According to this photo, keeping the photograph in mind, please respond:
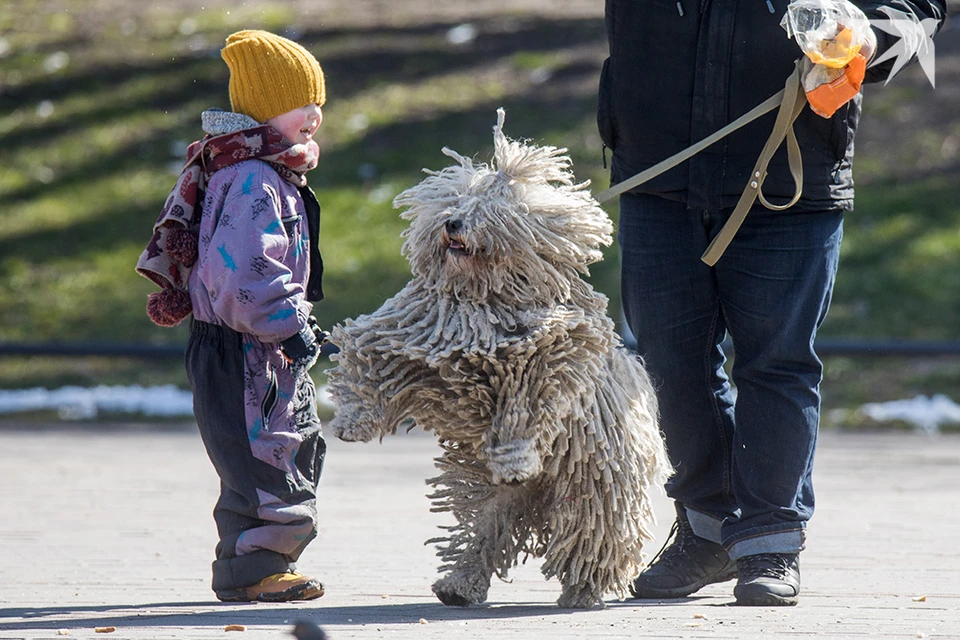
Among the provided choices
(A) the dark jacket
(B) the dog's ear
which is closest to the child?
(B) the dog's ear

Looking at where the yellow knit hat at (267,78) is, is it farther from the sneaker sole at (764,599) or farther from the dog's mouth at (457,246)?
the sneaker sole at (764,599)

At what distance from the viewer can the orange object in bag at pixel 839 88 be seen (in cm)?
385

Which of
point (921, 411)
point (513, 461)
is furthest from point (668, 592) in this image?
point (921, 411)

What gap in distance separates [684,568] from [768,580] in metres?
0.38

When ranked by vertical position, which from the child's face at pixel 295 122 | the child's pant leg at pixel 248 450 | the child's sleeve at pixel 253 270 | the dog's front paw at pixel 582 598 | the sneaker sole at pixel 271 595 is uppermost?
the child's face at pixel 295 122

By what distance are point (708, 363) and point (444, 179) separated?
1.10 meters

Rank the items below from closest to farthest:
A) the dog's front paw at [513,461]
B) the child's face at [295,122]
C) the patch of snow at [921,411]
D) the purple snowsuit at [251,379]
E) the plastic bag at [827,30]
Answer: the dog's front paw at [513,461], the plastic bag at [827,30], the purple snowsuit at [251,379], the child's face at [295,122], the patch of snow at [921,411]

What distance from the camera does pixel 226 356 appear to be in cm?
404

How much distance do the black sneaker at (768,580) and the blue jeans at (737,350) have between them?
0.10 ft

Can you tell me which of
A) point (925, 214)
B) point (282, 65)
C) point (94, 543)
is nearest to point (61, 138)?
point (925, 214)

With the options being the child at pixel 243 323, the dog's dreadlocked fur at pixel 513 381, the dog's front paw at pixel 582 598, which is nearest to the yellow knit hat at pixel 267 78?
the child at pixel 243 323

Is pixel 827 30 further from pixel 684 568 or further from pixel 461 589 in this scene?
pixel 461 589

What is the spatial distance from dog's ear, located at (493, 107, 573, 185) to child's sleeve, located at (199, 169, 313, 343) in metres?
0.69

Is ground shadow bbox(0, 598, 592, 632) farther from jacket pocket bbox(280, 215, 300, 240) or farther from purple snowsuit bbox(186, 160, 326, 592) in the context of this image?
jacket pocket bbox(280, 215, 300, 240)
